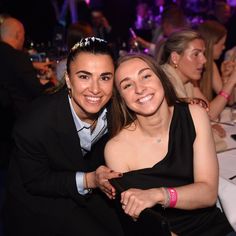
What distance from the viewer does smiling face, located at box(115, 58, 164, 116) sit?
5.81 ft

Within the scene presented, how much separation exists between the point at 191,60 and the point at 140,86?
122cm

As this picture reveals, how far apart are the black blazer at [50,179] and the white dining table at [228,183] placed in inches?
26.3

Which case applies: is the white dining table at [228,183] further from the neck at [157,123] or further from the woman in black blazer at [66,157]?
the woman in black blazer at [66,157]

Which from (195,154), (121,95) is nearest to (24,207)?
(121,95)

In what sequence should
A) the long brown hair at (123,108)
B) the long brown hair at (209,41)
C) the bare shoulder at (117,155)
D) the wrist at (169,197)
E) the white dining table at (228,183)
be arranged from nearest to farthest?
the wrist at (169,197) → the white dining table at (228,183) → the bare shoulder at (117,155) → the long brown hair at (123,108) → the long brown hair at (209,41)

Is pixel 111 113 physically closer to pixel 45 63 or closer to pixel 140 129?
pixel 140 129

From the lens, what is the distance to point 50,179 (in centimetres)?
188

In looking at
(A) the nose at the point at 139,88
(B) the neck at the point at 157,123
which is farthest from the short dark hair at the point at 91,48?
(B) the neck at the point at 157,123

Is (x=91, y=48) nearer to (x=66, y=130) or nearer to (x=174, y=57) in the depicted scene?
(x=66, y=130)

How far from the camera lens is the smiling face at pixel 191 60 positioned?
286cm

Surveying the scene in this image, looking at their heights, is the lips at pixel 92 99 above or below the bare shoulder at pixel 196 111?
above

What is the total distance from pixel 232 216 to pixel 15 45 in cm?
315

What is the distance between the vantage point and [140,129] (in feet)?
6.24

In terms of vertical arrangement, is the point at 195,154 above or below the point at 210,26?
below
